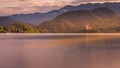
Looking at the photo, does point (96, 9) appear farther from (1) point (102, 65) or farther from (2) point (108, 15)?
(1) point (102, 65)

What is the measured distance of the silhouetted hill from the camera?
118 m

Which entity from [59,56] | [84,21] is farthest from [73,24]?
[59,56]

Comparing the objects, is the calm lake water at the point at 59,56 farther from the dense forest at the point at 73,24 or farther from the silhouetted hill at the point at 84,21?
the silhouetted hill at the point at 84,21

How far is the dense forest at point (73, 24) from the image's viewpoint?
102 m

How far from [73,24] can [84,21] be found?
17867 millimetres

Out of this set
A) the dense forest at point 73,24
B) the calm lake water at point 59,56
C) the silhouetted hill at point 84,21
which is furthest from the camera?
the silhouetted hill at point 84,21

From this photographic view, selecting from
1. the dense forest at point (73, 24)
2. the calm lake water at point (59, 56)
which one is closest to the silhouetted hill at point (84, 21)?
the dense forest at point (73, 24)

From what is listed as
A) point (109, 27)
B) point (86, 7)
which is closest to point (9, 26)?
point (109, 27)

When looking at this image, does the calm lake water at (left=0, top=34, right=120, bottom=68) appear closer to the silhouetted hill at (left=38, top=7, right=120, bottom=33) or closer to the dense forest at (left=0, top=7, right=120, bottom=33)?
the dense forest at (left=0, top=7, right=120, bottom=33)

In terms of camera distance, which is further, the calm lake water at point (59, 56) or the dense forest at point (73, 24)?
the dense forest at point (73, 24)

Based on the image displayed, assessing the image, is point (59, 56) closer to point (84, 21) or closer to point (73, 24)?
point (73, 24)

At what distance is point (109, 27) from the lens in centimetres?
12669

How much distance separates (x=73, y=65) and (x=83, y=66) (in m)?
0.59

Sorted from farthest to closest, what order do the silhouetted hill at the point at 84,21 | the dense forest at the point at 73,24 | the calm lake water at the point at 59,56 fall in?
the silhouetted hill at the point at 84,21
the dense forest at the point at 73,24
the calm lake water at the point at 59,56
